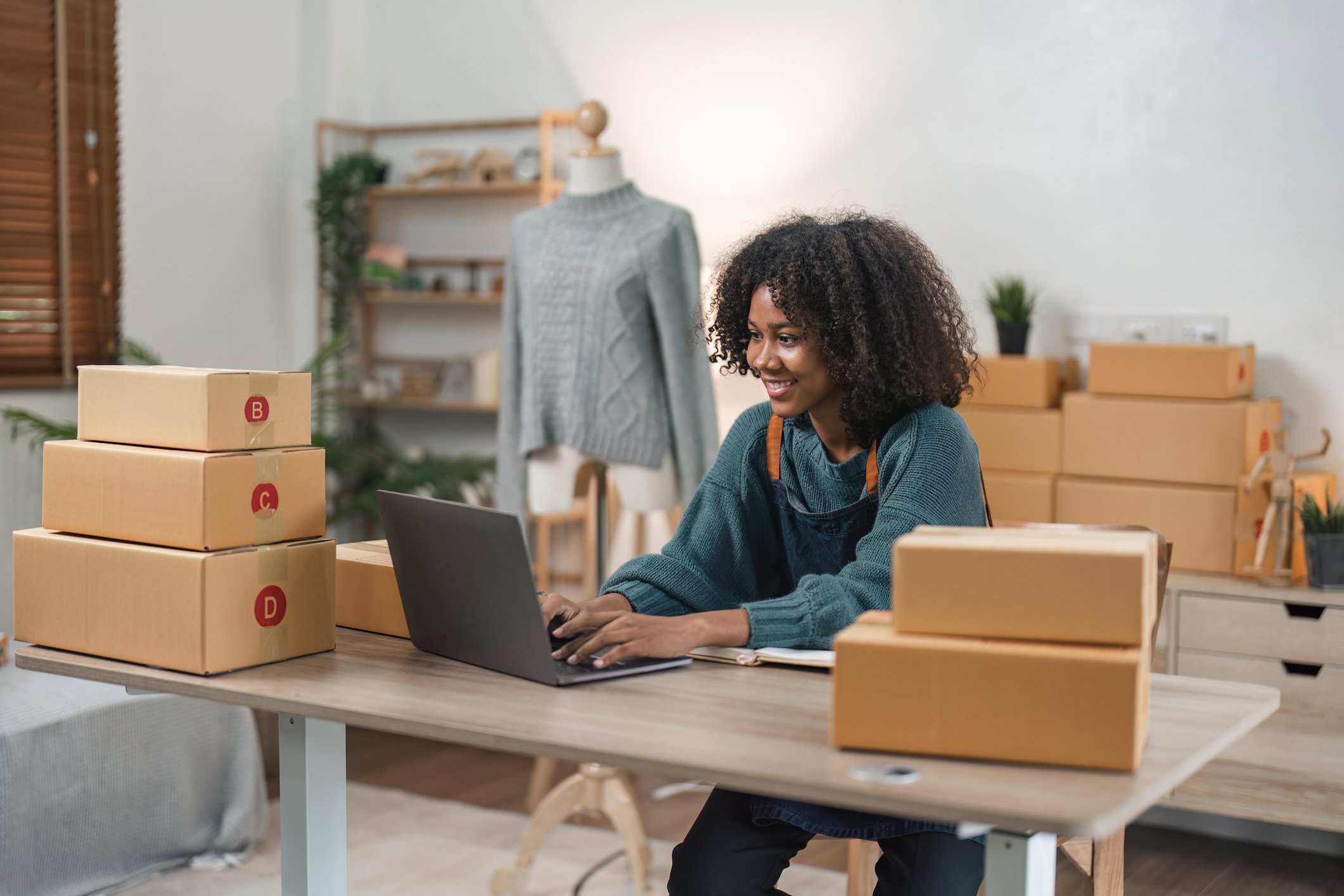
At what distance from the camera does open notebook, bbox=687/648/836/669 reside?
1.65 m

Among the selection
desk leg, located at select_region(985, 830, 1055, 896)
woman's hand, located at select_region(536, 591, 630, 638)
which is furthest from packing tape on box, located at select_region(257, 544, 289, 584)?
desk leg, located at select_region(985, 830, 1055, 896)

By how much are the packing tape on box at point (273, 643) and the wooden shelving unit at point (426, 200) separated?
A: 2.65 metres

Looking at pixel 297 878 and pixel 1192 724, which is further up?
pixel 1192 724

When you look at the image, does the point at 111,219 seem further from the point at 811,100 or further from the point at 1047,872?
the point at 1047,872

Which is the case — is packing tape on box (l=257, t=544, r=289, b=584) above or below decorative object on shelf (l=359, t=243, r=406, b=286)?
below

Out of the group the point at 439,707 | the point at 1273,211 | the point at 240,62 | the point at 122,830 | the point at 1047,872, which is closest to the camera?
the point at 1047,872

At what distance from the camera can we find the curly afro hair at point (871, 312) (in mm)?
1850

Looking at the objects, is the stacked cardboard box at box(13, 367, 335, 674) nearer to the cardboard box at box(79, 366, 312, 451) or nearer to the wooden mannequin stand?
the cardboard box at box(79, 366, 312, 451)

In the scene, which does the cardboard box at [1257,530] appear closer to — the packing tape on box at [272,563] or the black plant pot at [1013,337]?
the black plant pot at [1013,337]

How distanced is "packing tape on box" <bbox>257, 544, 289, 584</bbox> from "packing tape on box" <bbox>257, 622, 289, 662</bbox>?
0.19 ft

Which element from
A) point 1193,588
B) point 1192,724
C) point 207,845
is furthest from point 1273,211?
point 207,845

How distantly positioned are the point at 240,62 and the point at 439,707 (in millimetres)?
3482

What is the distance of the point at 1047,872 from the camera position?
4.39 feet

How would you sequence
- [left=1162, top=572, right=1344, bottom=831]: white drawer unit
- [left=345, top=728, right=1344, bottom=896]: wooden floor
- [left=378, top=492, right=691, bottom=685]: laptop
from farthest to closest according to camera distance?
[left=345, top=728, right=1344, bottom=896]: wooden floor
[left=1162, top=572, right=1344, bottom=831]: white drawer unit
[left=378, top=492, right=691, bottom=685]: laptop
